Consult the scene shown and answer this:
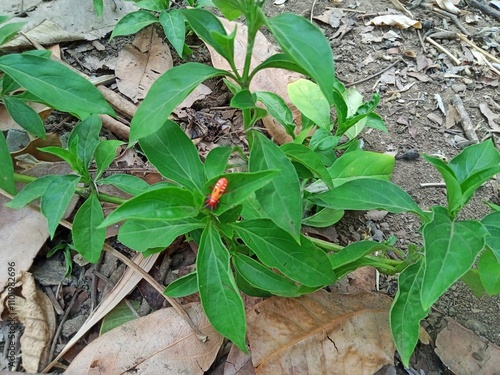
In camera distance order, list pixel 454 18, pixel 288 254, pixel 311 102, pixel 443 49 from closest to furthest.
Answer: pixel 288 254 → pixel 311 102 → pixel 443 49 → pixel 454 18

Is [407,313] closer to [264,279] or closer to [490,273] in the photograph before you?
[490,273]

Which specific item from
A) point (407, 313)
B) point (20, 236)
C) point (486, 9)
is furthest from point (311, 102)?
point (486, 9)

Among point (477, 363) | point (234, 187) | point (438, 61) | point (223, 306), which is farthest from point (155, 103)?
point (438, 61)

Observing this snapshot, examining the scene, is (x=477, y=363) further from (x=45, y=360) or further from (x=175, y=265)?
(x=45, y=360)

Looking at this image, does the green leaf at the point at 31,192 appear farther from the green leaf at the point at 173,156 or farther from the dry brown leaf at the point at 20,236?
the green leaf at the point at 173,156

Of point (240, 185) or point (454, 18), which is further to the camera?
point (454, 18)
